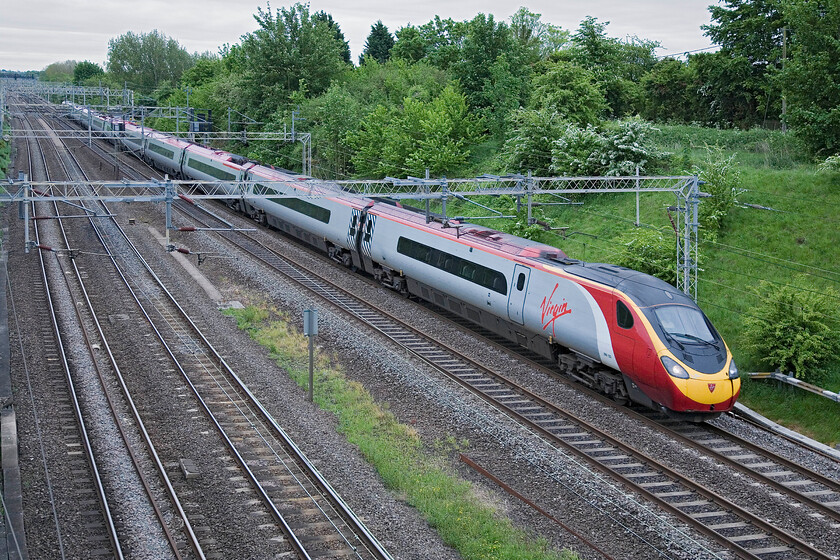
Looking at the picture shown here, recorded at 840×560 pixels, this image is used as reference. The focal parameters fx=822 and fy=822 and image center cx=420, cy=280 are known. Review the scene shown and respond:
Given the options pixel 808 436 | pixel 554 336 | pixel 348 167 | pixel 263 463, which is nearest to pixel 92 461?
pixel 263 463

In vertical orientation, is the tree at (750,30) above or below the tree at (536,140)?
above

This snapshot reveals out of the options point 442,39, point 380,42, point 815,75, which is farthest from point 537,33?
point 815,75

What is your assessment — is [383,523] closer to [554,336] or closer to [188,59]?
[554,336]

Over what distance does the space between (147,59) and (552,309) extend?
4582 inches

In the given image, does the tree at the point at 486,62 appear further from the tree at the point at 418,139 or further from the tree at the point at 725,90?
the tree at the point at 725,90

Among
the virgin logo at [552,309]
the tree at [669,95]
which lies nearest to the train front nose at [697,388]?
the virgin logo at [552,309]

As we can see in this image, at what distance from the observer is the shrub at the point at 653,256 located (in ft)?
78.5

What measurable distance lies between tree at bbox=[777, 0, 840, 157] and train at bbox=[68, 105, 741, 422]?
13.3 metres

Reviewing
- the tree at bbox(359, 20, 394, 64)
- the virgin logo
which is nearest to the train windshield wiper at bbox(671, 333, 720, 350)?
the virgin logo

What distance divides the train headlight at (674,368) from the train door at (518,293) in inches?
192

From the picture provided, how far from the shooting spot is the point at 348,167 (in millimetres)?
49875

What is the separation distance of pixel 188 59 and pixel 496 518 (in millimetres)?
121501

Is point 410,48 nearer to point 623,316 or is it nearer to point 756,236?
point 756,236

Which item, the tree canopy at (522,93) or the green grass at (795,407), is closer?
the green grass at (795,407)
